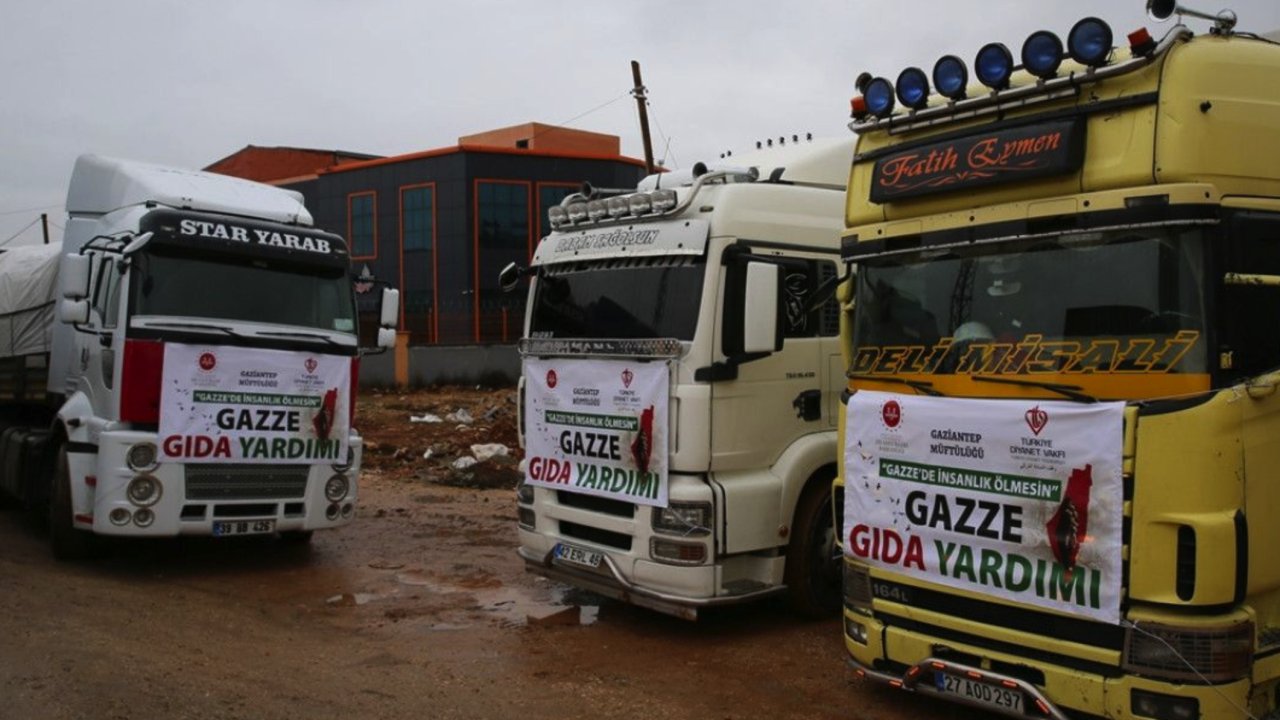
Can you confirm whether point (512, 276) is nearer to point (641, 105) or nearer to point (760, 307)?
point (760, 307)

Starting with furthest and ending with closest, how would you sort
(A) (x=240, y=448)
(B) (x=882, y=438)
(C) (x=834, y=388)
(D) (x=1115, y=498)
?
1. (A) (x=240, y=448)
2. (C) (x=834, y=388)
3. (B) (x=882, y=438)
4. (D) (x=1115, y=498)

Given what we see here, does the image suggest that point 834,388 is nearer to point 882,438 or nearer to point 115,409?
point 882,438

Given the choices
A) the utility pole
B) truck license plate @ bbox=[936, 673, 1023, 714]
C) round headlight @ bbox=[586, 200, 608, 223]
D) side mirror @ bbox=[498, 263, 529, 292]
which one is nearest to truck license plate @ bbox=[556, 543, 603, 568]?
side mirror @ bbox=[498, 263, 529, 292]

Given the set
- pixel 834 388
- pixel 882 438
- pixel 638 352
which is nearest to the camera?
pixel 882 438

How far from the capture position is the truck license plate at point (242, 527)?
8.52 m

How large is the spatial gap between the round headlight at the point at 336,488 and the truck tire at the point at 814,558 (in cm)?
424

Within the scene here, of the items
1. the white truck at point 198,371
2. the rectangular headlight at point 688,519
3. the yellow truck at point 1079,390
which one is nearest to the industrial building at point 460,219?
the white truck at point 198,371

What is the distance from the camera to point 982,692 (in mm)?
4695

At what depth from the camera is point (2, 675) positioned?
18.1 ft

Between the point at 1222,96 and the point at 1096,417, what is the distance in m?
1.48

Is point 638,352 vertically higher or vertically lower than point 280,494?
higher

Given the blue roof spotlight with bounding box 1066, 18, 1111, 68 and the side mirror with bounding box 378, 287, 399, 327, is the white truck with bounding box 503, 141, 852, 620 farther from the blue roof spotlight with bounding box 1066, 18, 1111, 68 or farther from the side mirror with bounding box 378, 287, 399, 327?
the side mirror with bounding box 378, 287, 399, 327

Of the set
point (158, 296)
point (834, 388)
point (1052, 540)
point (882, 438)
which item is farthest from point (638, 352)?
point (158, 296)

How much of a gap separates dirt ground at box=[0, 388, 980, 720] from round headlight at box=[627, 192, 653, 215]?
9.74 ft
